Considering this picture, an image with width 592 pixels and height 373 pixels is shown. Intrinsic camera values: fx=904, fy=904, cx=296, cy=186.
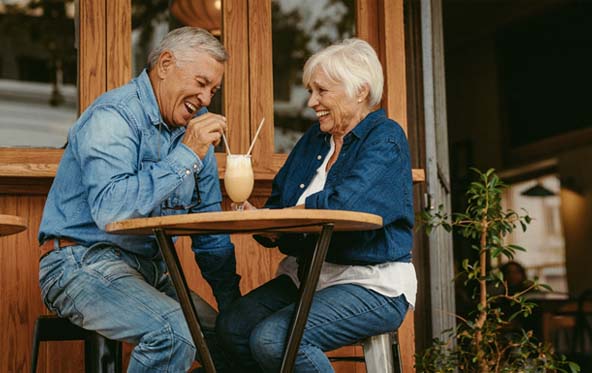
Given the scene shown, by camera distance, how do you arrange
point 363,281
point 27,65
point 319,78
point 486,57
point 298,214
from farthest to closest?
point 486,57, point 27,65, point 319,78, point 363,281, point 298,214

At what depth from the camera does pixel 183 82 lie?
2611 mm

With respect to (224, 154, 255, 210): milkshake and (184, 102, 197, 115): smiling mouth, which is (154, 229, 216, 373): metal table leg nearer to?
(224, 154, 255, 210): milkshake

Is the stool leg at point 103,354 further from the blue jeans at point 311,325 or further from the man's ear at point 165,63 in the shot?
the man's ear at point 165,63

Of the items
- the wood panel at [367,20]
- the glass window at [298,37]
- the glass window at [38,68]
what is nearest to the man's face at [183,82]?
the wood panel at [367,20]

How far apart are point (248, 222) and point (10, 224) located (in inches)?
23.1

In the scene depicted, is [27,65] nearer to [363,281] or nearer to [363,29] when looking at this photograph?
[363,29]

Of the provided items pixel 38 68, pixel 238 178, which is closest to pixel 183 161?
pixel 238 178

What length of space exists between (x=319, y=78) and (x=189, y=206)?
58 cm

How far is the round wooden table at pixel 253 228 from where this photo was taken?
2047 mm

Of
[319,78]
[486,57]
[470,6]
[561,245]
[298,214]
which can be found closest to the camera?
[298,214]

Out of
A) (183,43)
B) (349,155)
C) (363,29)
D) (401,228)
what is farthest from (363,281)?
(363,29)

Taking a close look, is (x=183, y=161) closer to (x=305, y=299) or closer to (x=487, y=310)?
(x=305, y=299)

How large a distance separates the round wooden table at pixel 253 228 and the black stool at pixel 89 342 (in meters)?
0.31

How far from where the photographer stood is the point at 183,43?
103 inches
